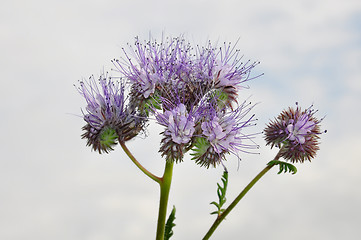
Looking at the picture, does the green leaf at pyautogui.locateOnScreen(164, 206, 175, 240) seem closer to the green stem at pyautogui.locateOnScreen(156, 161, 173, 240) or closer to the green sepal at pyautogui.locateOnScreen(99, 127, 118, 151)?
the green stem at pyautogui.locateOnScreen(156, 161, 173, 240)

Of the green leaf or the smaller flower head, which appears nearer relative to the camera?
the smaller flower head

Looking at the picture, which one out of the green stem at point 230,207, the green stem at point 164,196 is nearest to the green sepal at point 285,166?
the green stem at point 230,207

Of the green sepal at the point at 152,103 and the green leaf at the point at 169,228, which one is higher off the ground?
the green sepal at the point at 152,103

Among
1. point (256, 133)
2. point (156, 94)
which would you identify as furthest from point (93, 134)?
point (256, 133)

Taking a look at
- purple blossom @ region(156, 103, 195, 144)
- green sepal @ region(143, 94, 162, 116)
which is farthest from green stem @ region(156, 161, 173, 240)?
green sepal @ region(143, 94, 162, 116)

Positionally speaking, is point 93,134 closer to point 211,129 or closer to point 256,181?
point 211,129

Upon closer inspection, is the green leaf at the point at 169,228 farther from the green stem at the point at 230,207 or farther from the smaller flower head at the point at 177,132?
the smaller flower head at the point at 177,132
